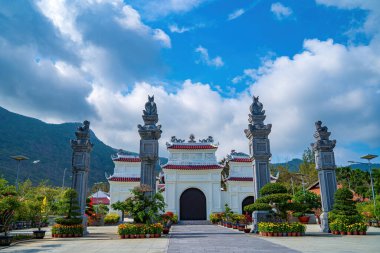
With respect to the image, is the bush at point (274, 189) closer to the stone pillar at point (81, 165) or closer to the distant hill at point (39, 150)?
the stone pillar at point (81, 165)

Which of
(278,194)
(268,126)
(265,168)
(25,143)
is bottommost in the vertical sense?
(278,194)

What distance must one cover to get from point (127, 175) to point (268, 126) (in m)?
26.3

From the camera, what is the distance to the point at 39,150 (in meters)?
110

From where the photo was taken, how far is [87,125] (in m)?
21.7

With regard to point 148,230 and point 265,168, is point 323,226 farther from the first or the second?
point 148,230

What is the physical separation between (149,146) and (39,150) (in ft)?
341

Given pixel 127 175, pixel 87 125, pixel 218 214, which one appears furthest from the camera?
pixel 127 175

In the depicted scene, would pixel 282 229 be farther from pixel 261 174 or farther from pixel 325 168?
pixel 325 168

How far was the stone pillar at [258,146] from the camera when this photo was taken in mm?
19391

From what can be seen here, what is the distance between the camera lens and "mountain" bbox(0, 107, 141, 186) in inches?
3526

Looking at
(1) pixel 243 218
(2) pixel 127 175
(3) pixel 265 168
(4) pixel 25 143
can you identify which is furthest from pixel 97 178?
(3) pixel 265 168

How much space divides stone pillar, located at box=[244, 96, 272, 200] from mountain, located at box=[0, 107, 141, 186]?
248 feet

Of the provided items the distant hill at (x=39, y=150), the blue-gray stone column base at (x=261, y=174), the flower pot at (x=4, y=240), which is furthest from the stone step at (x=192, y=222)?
the distant hill at (x=39, y=150)

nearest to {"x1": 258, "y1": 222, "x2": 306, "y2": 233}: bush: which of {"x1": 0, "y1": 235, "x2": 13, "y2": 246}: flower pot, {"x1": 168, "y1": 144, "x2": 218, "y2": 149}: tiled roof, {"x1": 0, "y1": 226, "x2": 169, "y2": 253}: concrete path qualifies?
{"x1": 0, "y1": 226, "x2": 169, "y2": 253}: concrete path
